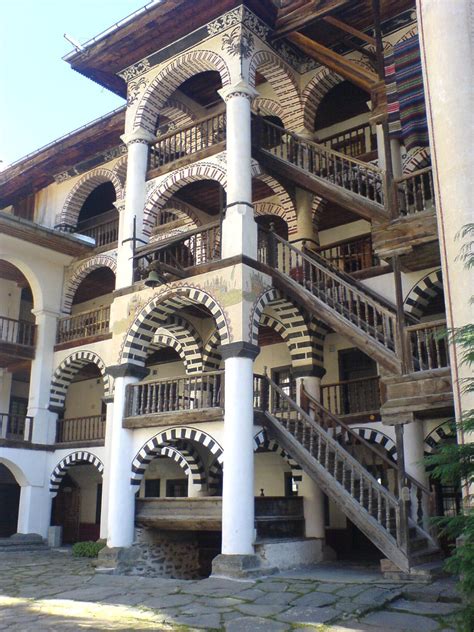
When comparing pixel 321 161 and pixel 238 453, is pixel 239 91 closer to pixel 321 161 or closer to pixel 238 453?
pixel 321 161

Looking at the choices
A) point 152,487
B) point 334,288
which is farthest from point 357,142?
point 152,487

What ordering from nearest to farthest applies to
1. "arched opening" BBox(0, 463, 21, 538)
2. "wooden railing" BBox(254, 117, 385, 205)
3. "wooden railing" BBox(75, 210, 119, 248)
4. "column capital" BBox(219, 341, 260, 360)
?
"column capital" BBox(219, 341, 260, 360) < "wooden railing" BBox(254, 117, 385, 205) < "wooden railing" BBox(75, 210, 119, 248) < "arched opening" BBox(0, 463, 21, 538)

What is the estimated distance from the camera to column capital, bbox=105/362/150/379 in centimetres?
1246

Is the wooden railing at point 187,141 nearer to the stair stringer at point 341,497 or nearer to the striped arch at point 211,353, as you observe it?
the striped arch at point 211,353

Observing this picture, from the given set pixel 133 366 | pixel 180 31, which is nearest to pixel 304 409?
pixel 133 366

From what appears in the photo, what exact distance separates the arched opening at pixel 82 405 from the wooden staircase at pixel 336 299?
7.40m

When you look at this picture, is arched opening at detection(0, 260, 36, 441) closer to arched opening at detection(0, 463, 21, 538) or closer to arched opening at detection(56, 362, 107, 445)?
arched opening at detection(56, 362, 107, 445)

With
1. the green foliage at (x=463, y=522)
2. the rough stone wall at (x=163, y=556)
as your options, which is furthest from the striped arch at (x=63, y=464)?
the green foliage at (x=463, y=522)

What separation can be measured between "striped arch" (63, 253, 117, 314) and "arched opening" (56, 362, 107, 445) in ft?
6.31

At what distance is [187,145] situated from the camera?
1452cm

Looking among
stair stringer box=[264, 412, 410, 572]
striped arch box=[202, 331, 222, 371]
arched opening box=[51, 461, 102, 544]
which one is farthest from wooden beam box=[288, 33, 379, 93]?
arched opening box=[51, 461, 102, 544]

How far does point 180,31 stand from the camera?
13094mm

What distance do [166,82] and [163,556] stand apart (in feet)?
31.3

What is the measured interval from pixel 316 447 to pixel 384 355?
233 centimetres
